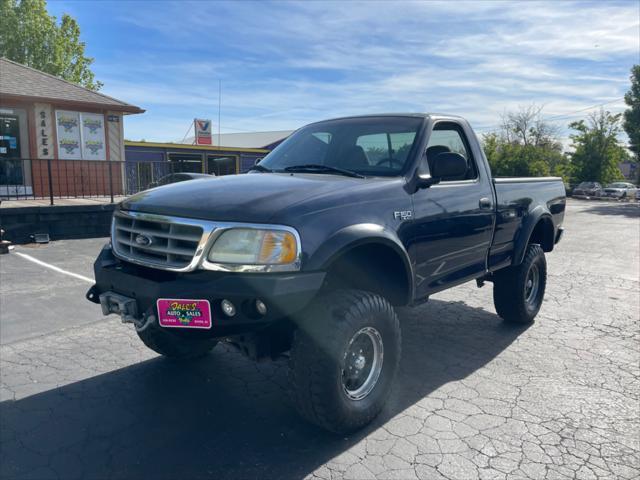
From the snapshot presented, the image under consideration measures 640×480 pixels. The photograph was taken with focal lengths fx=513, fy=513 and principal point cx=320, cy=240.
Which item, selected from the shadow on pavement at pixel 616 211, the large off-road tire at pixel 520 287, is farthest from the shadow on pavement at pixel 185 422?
the shadow on pavement at pixel 616 211

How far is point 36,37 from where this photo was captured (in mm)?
32156

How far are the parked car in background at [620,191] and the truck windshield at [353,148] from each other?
45509mm

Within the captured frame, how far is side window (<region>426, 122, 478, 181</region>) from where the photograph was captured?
163 inches

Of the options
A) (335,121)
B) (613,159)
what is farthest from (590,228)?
(613,159)

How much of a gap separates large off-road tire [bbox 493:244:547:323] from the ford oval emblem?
3.59m

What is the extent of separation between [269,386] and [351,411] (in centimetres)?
102

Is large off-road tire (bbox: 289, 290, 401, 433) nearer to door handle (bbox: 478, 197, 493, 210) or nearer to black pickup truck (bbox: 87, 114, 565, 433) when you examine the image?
black pickup truck (bbox: 87, 114, 565, 433)

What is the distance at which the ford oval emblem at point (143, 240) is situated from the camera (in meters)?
3.06

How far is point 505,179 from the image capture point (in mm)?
Result: 4969

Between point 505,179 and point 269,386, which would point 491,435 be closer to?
point 269,386

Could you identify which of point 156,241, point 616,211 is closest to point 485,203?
point 156,241

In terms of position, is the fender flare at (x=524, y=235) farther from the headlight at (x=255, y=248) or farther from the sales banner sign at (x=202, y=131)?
the sales banner sign at (x=202, y=131)

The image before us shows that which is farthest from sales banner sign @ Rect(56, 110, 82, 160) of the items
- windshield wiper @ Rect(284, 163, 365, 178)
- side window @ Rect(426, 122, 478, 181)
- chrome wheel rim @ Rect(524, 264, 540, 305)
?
chrome wheel rim @ Rect(524, 264, 540, 305)

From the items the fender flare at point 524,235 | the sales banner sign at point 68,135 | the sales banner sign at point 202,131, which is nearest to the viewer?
the fender flare at point 524,235
